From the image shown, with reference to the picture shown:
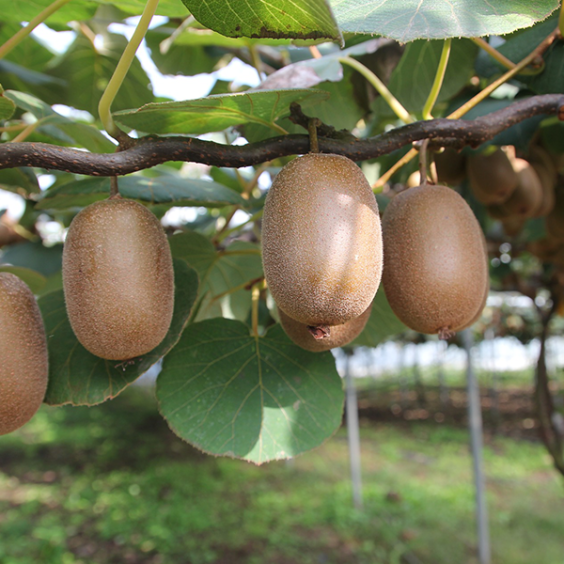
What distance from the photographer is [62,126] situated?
877mm

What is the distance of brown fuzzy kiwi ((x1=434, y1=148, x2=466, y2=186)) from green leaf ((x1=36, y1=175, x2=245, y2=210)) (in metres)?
0.66

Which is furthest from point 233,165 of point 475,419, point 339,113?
point 475,419

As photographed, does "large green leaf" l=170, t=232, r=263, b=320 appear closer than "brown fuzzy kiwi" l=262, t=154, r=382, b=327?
No

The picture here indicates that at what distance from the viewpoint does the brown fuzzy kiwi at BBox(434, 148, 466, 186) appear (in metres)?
1.30

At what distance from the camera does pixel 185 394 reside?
756 mm

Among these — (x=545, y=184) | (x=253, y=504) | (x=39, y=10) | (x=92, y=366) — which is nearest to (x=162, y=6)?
(x=39, y=10)

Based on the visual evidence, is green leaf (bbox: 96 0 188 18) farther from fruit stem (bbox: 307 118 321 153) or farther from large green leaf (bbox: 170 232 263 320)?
large green leaf (bbox: 170 232 263 320)

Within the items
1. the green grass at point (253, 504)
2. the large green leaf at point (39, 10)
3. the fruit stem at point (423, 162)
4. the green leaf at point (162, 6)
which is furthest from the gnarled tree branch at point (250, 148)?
the green grass at point (253, 504)

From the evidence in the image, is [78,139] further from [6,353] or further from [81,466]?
[81,466]

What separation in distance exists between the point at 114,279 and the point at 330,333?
274 mm

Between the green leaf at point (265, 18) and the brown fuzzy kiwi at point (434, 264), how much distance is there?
26 cm

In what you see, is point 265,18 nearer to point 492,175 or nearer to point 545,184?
point 492,175

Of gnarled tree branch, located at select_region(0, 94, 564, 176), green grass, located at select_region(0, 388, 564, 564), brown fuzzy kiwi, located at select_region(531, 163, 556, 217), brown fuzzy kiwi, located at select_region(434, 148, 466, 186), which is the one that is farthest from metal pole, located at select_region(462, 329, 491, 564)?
gnarled tree branch, located at select_region(0, 94, 564, 176)

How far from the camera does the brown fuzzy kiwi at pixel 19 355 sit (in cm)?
57
